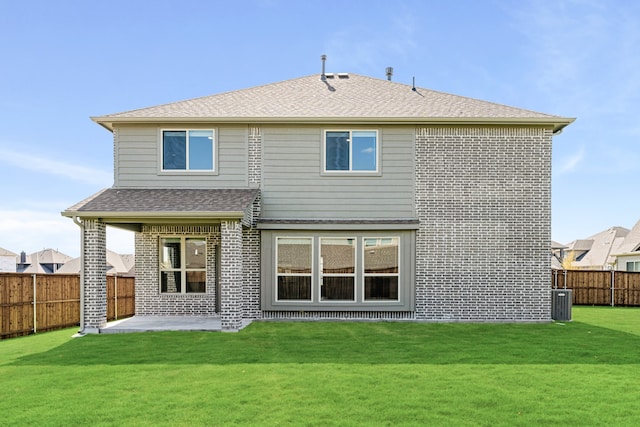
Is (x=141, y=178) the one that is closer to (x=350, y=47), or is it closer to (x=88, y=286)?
(x=88, y=286)

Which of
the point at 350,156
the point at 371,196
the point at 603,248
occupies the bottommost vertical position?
the point at 603,248

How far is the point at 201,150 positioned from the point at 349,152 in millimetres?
4183

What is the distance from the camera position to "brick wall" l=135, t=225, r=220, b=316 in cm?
1357

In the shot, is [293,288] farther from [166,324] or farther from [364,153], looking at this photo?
[364,153]

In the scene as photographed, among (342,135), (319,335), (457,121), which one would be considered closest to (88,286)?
(319,335)

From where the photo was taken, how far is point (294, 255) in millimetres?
12633

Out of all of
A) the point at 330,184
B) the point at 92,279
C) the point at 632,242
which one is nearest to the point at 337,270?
the point at 330,184

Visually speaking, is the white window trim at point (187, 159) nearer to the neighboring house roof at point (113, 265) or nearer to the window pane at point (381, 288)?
the window pane at point (381, 288)

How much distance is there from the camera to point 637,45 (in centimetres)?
1593

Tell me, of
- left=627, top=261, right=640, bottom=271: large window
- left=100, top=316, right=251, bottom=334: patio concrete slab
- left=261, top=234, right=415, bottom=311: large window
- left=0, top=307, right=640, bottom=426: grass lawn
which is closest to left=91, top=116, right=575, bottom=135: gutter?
left=261, top=234, right=415, bottom=311: large window

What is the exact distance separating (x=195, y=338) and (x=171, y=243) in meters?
4.33

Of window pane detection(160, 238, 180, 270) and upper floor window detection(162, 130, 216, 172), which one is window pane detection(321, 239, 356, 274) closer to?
upper floor window detection(162, 130, 216, 172)

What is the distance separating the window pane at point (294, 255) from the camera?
12609 mm

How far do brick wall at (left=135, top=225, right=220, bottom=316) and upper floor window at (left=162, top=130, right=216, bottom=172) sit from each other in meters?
1.88
